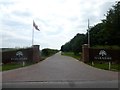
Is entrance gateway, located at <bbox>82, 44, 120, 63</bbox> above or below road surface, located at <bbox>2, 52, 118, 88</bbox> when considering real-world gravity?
above

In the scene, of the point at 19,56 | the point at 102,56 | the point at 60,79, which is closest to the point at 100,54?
the point at 102,56

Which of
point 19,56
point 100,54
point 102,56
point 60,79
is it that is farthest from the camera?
point 100,54

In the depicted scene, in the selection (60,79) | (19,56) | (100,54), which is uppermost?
(100,54)

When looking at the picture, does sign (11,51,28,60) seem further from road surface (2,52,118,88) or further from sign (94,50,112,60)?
road surface (2,52,118,88)

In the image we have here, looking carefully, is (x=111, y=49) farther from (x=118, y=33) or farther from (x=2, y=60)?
(x=2, y=60)

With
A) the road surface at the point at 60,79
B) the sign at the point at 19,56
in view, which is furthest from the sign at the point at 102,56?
the road surface at the point at 60,79

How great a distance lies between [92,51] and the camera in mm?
42312

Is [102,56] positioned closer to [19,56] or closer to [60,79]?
[19,56]

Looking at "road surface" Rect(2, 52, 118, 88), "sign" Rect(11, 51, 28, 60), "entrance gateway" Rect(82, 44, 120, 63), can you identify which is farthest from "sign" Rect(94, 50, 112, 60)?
"road surface" Rect(2, 52, 118, 88)

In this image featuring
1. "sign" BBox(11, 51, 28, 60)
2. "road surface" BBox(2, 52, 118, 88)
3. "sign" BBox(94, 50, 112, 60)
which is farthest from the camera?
"sign" BBox(11, 51, 28, 60)

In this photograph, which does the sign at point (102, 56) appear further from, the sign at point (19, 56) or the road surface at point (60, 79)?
the road surface at point (60, 79)

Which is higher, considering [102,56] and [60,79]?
[102,56]

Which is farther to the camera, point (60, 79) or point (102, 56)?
point (102, 56)

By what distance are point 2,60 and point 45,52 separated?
36701mm
